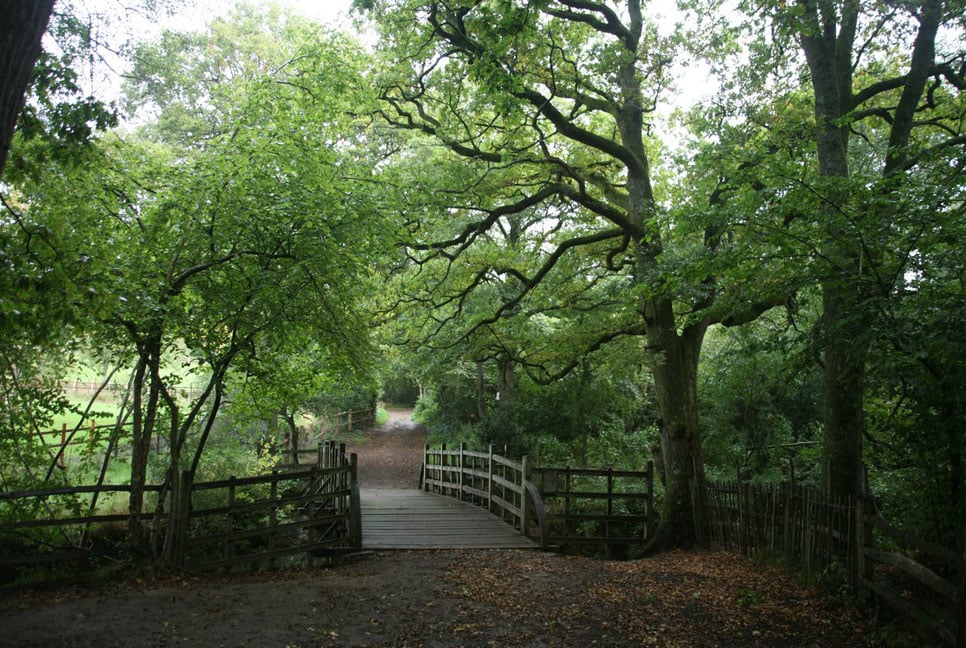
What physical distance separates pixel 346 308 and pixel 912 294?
662cm

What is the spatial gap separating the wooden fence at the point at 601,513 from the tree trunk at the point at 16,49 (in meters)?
9.12

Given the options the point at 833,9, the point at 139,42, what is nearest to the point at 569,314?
the point at 833,9

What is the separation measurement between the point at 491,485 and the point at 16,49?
11.3 m

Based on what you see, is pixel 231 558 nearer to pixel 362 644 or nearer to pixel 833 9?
pixel 362 644

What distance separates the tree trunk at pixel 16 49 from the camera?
294 cm

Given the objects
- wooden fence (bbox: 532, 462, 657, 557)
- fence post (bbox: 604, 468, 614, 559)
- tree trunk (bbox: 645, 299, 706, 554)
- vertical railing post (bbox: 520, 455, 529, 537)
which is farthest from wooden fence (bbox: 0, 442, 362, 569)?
tree trunk (bbox: 645, 299, 706, 554)

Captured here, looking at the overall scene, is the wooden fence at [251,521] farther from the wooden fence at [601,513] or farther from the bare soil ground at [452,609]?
the wooden fence at [601,513]

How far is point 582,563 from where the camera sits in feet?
28.9

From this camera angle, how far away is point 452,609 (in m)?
6.40

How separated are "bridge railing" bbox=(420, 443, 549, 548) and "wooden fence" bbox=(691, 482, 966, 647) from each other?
2.94m

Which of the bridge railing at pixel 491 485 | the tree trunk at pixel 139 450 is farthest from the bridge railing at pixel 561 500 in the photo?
the tree trunk at pixel 139 450

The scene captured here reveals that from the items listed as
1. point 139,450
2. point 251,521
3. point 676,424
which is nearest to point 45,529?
point 139,450

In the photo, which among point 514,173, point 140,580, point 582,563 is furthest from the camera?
point 514,173

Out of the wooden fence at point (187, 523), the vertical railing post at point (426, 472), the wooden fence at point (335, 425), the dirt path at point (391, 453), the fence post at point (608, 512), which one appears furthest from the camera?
the wooden fence at point (335, 425)
